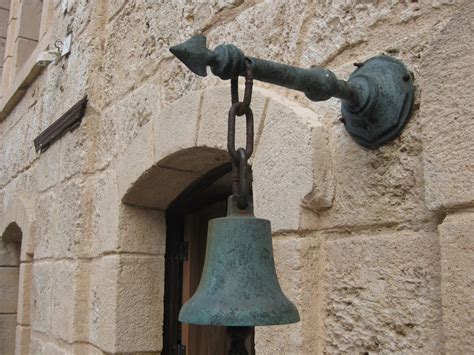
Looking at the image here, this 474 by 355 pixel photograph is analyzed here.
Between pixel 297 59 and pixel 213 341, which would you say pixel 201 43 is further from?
pixel 213 341

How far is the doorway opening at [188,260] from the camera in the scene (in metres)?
2.53

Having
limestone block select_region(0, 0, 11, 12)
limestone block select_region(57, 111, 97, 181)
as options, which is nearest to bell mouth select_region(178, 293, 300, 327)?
limestone block select_region(57, 111, 97, 181)

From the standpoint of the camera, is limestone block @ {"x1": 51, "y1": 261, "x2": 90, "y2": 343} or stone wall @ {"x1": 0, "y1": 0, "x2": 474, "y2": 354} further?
limestone block @ {"x1": 51, "y1": 261, "x2": 90, "y2": 343}

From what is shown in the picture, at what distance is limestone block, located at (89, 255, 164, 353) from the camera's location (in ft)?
7.50

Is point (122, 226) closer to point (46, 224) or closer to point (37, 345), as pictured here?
point (46, 224)

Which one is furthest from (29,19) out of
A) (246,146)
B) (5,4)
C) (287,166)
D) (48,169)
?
(246,146)

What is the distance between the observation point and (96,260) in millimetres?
2572

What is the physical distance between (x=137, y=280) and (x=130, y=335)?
231 millimetres

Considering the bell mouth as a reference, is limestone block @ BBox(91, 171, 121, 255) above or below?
above

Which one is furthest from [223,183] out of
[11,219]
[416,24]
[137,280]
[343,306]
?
[11,219]

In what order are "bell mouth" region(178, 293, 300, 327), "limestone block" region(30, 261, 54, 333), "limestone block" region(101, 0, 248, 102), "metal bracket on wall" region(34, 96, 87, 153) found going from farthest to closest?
"limestone block" region(30, 261, 54, 333), "metal bracket on wall" region(34, 96, 87, 153), "limestone block" region(101, 0, 248, 102), "bell mouth" region(178, 293, 300, 327)

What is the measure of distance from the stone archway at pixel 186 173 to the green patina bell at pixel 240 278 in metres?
0.34

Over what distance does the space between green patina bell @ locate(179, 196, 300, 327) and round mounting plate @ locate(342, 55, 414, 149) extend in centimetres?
38

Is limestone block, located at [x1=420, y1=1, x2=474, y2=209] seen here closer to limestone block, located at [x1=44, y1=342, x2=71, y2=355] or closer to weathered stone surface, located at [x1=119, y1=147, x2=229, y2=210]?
weathered stone surface, located at [x1=119, y1=147, x2=229, y2=210]
